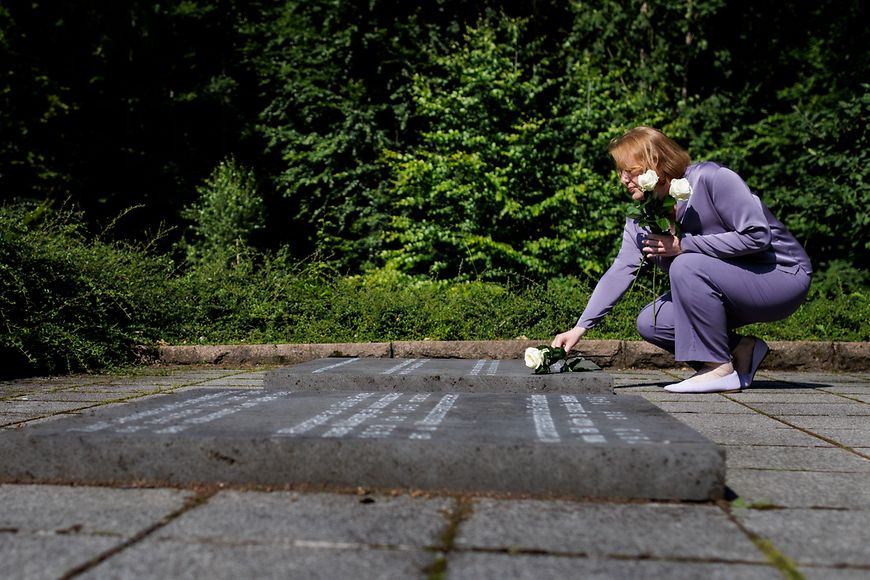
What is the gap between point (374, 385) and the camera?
4.03 meters

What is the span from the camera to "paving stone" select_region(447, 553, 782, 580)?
4.73ft

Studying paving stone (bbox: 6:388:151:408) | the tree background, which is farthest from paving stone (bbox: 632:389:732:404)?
the tree background

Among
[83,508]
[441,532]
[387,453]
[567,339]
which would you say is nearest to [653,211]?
[567,339]

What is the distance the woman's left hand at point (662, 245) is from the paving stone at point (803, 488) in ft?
5.87

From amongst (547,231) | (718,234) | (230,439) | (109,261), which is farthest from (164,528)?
(547,231)

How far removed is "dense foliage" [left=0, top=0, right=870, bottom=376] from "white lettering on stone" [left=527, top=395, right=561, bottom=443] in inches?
162

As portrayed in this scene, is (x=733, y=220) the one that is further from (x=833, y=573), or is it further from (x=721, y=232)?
(x=833, y=573)

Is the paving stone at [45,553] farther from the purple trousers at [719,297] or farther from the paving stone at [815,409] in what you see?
the purple trousers at [719,297]

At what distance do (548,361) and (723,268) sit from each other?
102 cm

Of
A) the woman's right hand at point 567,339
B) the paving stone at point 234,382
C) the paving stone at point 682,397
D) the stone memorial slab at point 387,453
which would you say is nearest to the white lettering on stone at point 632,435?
the stone memorial slab at point 387,453

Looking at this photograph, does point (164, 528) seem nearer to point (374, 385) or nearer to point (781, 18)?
point (374, 385)

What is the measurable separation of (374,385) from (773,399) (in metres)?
2.10

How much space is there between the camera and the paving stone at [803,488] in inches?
79.7

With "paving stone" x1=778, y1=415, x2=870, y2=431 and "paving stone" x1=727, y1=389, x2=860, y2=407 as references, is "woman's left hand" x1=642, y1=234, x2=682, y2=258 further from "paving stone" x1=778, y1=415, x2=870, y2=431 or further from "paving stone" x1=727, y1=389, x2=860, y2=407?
"paving stone" x1=778, y1=415, x2=870, y2=431
